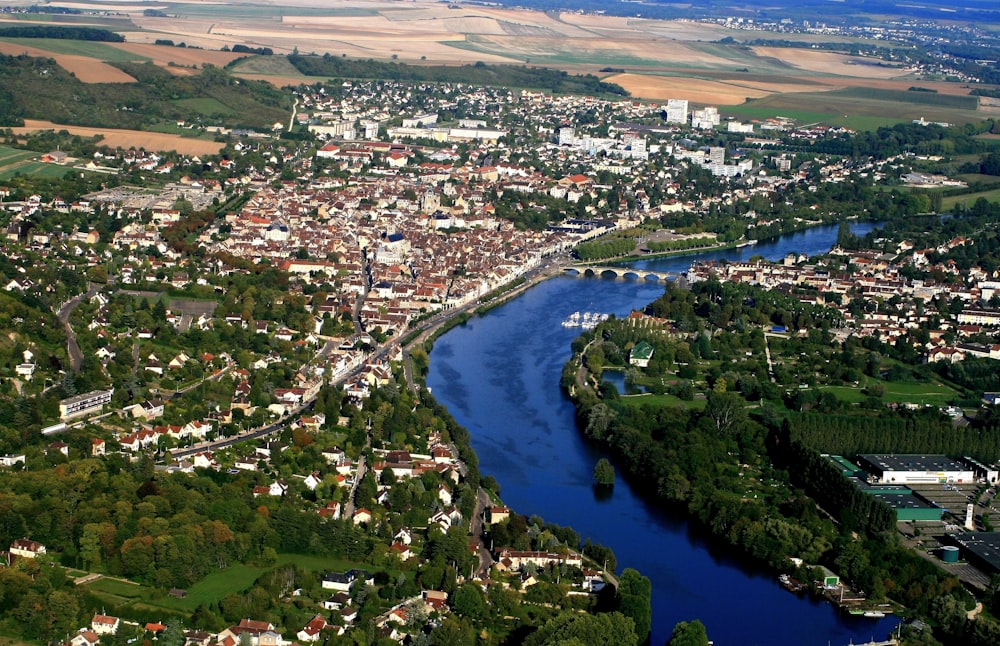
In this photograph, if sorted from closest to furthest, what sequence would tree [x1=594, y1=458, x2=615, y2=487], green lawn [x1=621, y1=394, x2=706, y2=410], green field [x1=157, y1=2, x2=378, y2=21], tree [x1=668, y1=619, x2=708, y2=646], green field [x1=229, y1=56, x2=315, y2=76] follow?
tree [x1=668, y1=619, x2=708, y2=646], tree [x1=594, y1=458, x2=615, y2=487], green lawn [x1=621, y1=394, x2=706, y2=410], green field [x1=229, y1=56, x2=315, y2=76], green field [x1=157, y1=2, x2=378, y2=21]

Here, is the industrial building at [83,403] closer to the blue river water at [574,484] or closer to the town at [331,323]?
the town at [331,323]

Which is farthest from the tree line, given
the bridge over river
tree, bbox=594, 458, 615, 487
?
tree, bbox=594, 458, 615, 487

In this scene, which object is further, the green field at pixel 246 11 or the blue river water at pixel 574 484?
the green field at pixel 246 11

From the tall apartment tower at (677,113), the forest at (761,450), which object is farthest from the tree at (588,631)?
the tall apartment tower at (677,113)

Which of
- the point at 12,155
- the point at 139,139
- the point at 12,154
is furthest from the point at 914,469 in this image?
the point at 139,139

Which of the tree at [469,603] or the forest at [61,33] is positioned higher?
the forest at [61,33]

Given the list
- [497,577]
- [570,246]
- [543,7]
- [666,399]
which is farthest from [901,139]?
[543,7]

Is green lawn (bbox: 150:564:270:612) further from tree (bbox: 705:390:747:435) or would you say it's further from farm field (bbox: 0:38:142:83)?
farm field (bbox: 0:38:142:83)
